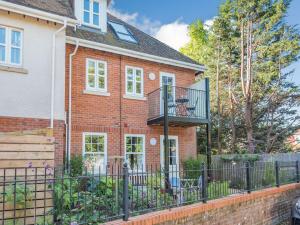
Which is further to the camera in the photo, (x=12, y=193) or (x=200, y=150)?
(x=200, y=150)

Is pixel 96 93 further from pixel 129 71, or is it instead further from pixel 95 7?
pixel 95 7

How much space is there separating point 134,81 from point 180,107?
89.8 inches

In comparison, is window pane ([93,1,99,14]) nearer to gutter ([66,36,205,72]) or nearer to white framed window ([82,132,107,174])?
gutter ([66,36,205,72])

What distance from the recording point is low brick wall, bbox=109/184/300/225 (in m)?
6.22

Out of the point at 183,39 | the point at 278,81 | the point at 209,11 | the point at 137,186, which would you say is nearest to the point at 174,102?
the point at 137,186

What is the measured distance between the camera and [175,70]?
15961 mm

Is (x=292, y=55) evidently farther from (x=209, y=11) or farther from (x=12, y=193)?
(x=12, y=193)

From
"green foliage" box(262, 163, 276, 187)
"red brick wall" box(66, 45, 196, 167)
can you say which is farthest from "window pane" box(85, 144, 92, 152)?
"green foliage" box(262, 163, 276, 187)

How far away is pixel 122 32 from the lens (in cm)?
1576

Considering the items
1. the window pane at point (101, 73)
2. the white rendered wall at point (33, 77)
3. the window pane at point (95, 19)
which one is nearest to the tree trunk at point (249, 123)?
the window pane at point (95, 19)

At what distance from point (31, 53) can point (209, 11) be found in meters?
21.9

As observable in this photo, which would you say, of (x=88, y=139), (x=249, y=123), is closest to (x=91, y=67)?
(x=88, y=139)

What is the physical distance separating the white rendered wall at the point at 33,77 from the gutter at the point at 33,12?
0.75 ft

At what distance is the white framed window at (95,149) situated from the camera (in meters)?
12.6
